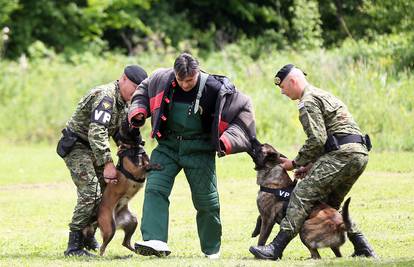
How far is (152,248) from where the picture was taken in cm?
842

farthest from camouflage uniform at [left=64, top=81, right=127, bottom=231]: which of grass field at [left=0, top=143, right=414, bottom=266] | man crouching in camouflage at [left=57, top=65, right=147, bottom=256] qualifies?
grass field at [left=0, top=143, right=414, bottom=266]

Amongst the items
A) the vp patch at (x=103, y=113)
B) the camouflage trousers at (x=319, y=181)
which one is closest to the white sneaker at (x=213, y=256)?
the camouflage trousers at (x=319, y=181)

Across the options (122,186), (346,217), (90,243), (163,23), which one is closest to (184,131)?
(122,186)

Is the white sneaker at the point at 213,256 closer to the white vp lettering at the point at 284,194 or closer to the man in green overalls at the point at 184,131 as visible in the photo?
the man in green overalls at the point at 184,131

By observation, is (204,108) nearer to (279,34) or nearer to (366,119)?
(366,119)

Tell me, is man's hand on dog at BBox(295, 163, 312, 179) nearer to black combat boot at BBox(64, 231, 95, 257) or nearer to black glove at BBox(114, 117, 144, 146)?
black glove at BBox(114, 117, 144, 146)

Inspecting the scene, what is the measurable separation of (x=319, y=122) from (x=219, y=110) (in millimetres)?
906

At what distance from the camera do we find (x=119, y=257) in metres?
8.92

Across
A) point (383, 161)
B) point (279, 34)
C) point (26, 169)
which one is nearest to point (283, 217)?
point (383, 161)

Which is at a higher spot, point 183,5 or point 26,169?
point 183,5

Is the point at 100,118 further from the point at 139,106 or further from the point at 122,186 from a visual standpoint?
the point at 122,186

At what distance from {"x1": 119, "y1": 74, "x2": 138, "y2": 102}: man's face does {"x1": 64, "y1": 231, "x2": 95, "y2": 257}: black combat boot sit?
1.43 m

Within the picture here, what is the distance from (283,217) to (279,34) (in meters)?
23.1

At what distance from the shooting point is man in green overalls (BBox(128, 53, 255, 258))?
8414 millimetres
